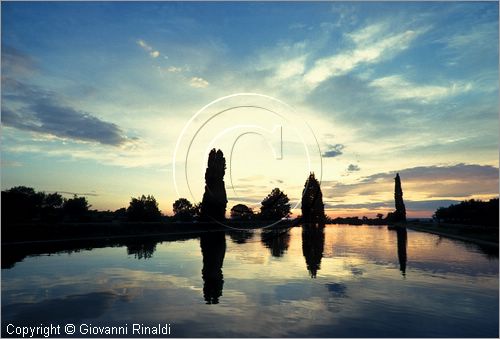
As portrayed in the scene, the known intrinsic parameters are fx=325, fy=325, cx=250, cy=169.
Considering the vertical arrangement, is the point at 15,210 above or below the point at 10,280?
above

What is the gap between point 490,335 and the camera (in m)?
10.7

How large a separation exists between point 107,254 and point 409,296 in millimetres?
25495

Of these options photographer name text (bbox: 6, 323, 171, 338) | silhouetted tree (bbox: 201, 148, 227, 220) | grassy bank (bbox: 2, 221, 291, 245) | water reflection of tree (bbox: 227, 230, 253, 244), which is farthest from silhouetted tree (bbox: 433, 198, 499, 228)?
photographer name text (bbox: 6, 323, 171, 338)

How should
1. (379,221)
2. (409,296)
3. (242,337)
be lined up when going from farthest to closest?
(379,221) → (409,296) → (242,337)

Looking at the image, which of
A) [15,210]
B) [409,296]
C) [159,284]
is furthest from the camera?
[15,210]

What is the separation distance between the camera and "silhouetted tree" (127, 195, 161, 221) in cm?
6519

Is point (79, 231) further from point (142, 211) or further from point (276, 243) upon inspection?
point (276, 243)

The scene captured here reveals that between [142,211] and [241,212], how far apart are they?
55542 mm

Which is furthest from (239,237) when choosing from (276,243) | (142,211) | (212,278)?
(212,278)

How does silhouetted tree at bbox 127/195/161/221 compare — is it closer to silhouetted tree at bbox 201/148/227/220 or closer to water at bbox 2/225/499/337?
silhouetted tree at bbox 201/148/227/220

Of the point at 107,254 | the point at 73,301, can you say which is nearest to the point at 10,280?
the point at 73,301

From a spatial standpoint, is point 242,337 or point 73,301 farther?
point 73,301

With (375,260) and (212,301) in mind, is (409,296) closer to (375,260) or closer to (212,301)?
(212,301)

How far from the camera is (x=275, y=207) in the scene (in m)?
127
